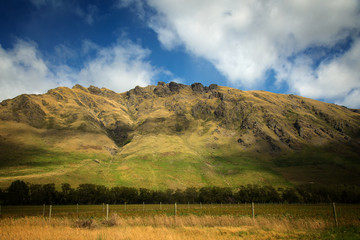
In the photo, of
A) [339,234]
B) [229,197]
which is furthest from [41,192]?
[339,234]

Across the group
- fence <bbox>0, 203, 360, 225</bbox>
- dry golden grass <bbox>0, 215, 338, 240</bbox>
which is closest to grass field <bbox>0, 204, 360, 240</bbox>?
dry golden grass <bbox>0, 215, 338, 240</bbox>

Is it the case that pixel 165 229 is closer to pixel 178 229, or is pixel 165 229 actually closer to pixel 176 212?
pixel 178 229

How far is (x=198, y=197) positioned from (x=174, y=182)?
58848 millimetres

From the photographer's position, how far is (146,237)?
15.5 m

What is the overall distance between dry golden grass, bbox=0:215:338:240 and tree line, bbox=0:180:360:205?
327 ft

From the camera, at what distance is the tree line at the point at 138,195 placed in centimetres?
11000

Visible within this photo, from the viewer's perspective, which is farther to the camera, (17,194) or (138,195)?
(138,195)

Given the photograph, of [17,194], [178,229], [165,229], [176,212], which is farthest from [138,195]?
[165,229]

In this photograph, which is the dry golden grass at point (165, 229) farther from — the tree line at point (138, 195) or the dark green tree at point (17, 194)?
the dark green tree at point (17, 194)

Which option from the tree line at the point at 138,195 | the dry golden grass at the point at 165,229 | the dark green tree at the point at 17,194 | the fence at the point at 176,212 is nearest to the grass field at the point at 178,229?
the dry golden grass at the point at 165,229

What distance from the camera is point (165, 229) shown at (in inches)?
761

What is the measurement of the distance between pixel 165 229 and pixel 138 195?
118 meters

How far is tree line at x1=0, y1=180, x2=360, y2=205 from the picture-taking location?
110 meters

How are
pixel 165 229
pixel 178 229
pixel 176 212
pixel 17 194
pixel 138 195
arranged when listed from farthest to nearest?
1. pixel 138 195
2. pixel 17 194
3. pixel 176 212
4. pixel 178 229
5. pixel 165 229
